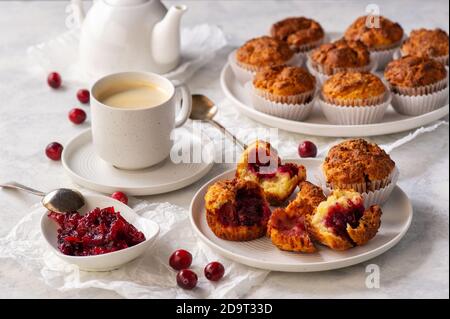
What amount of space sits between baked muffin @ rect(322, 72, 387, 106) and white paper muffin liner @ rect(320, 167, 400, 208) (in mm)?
582

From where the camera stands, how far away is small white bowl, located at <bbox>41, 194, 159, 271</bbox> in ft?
7.26

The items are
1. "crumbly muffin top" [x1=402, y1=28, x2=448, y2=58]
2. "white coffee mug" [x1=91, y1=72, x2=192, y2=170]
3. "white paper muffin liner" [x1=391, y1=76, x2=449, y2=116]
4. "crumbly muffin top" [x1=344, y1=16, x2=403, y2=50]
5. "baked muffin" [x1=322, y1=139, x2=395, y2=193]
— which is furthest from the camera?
"crumbly muffin top" [x1=344, y1=16, x2=403, y2=50]

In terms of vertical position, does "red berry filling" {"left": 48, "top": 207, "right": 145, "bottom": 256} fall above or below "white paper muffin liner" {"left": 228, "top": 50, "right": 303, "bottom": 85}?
above

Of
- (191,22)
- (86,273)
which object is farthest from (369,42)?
(86,273)

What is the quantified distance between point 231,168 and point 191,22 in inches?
57.5

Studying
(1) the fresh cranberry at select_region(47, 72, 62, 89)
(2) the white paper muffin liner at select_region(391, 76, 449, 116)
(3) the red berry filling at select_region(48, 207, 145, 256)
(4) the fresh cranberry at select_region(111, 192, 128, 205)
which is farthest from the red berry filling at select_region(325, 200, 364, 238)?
(1) the fresh cranberry at select_region(47, 72, 62, 89)

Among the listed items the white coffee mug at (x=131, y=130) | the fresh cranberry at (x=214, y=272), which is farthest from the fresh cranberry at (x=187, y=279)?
the white coffee mug at (x=131, y=130)

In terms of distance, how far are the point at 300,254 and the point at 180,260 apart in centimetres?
34

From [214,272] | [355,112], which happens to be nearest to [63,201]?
[214,272]

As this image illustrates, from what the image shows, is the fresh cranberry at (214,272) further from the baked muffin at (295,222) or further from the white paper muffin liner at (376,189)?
the white paper muffin liner at (376,189)

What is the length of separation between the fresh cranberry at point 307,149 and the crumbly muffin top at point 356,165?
1.11 feet

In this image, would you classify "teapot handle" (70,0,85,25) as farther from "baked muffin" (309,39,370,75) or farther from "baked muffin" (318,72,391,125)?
"baked muffin" (318,72,391,125)

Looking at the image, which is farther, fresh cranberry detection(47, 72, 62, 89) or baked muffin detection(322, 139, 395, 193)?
fresh cranberry detection(47, 72, 62, 89)

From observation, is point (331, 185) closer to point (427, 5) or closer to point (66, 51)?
point (66, 51)
